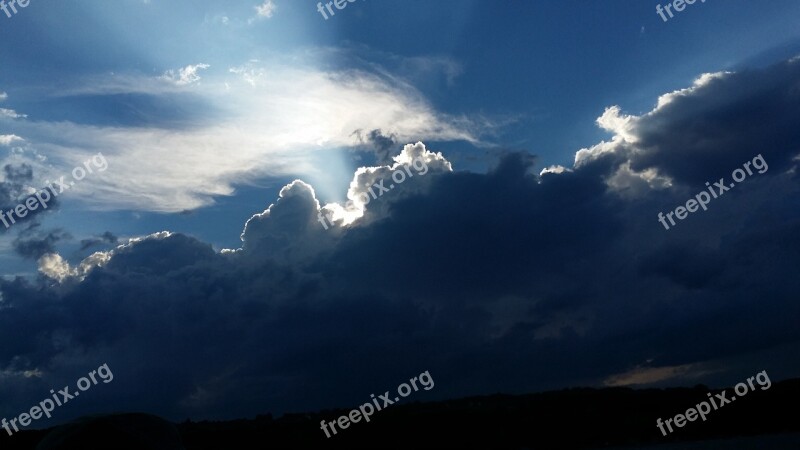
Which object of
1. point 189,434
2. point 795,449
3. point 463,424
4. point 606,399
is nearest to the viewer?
point 795,449

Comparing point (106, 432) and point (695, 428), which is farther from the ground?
point (106, 432)

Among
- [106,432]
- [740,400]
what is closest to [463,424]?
[740,400]

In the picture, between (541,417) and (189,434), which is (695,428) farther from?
(189,434)

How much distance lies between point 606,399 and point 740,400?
18.4 meters

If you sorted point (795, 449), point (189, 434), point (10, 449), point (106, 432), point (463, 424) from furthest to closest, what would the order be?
1. point (463, 424)
2. point (189, 434)
3. point (10, 449)
4. point (795, 449)
5. point (106, 432)

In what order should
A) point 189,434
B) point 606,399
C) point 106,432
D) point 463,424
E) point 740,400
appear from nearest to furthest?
point 106,432
point 189,434
point 740,400
point 463,424
point 606,399

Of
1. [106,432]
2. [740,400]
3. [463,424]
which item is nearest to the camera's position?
[106,432]

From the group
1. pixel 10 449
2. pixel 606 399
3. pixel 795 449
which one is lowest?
pixel 795 449

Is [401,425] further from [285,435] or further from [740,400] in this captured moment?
[740,400]

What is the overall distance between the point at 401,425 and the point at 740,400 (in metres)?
43.5

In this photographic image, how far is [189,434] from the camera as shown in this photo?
80250 millimetres

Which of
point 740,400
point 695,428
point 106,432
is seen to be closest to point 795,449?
point 106,432

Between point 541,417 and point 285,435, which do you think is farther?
point 541,417

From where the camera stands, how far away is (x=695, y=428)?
80.8m
